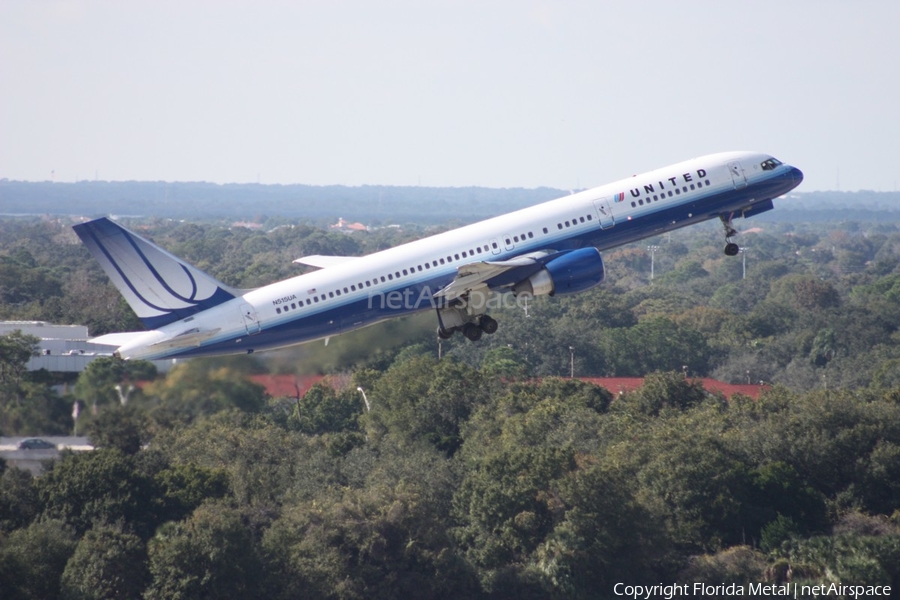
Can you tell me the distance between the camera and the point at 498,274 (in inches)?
2136

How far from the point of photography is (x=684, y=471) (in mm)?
76625

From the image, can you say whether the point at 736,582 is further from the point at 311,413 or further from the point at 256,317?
the point at 311,413

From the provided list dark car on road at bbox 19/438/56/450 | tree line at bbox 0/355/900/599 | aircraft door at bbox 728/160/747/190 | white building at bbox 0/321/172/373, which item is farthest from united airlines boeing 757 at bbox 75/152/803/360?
dark car on road at bbox 19/438/56/450

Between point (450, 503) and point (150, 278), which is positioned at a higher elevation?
point (150, 278)

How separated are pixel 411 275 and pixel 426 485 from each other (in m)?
28.1

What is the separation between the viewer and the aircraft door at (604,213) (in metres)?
57.2

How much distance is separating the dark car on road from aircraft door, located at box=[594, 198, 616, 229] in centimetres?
2670

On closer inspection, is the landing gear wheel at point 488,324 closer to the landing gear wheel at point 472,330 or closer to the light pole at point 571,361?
the landing gear wheel at point 472,330

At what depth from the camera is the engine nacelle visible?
54.5 metres

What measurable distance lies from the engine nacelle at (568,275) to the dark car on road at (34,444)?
22.3 metres

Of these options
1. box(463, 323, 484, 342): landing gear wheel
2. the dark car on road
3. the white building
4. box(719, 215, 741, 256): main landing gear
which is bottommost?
the dark car on road

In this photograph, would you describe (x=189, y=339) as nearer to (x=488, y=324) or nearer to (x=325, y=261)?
(x=325, y=261)

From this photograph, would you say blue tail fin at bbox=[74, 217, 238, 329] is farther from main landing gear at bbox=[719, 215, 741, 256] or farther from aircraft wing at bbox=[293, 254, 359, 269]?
main landing gear at bbox=[719, 215, 741, 256]

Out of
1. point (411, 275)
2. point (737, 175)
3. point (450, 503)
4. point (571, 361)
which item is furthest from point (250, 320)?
point (571, 361)
